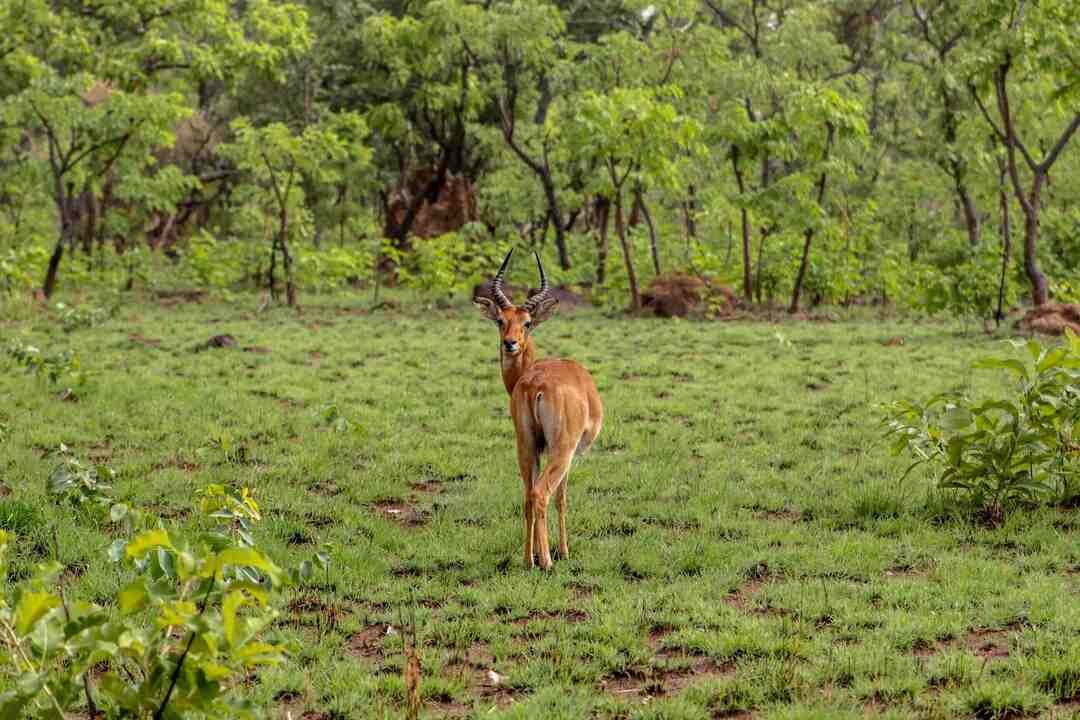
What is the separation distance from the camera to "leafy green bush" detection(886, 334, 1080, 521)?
8008mm

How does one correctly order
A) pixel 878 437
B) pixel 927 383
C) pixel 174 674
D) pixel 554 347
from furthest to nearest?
pixel 554 347 < pixel 927 383 < pixel 878 437 < pixel 174 674

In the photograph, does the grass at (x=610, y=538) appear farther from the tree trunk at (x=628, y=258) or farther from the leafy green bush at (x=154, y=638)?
Answer: the tree trunk at (x=628, y=258)

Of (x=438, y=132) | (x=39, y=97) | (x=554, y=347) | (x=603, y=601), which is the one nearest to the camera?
(x=603, y=601)

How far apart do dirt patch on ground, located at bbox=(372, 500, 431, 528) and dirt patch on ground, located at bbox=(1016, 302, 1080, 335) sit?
43.3 feet

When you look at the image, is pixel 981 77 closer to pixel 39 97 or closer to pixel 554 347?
pixel 554 347

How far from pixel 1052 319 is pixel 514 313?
1293 cm

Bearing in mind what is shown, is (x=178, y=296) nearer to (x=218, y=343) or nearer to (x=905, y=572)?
(x=218, y=343)

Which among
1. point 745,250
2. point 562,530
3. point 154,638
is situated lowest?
point 562,530

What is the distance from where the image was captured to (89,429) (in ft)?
37.5

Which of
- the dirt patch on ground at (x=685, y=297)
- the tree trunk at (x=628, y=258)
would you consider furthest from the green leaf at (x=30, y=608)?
the dirt patch on ground at (x=685, y=297)

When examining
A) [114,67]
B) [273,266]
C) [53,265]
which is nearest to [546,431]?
[273,266]

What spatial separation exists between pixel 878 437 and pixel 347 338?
404 inches

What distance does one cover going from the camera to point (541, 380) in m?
7.91

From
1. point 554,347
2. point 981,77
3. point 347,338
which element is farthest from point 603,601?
point 981,77
